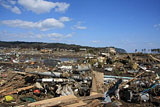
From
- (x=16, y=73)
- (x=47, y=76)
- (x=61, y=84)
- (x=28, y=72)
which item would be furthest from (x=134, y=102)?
(x=16, y=73)

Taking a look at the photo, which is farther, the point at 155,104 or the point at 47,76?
the point at 47,76

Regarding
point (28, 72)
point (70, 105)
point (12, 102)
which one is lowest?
point (12, 102)

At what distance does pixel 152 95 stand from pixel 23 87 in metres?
6.33

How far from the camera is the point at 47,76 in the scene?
6.86 metres

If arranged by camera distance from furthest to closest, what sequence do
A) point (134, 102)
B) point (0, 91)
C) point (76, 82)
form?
point (76, 82) < point (0, 91) < point (134, 102)

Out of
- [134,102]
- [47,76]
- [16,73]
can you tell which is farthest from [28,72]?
[134,102]

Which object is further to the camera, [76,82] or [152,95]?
[76,82]

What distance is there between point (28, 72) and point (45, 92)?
6.03 feet

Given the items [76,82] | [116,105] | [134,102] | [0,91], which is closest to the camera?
[116,105]

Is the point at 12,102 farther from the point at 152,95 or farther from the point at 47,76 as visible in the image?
the point at 152,95

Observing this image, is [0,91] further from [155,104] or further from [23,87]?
[155,104]

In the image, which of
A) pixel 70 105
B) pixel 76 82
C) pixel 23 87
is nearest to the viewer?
pixel 70 105

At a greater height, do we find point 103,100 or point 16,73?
point 16,73

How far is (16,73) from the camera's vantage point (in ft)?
23.2
